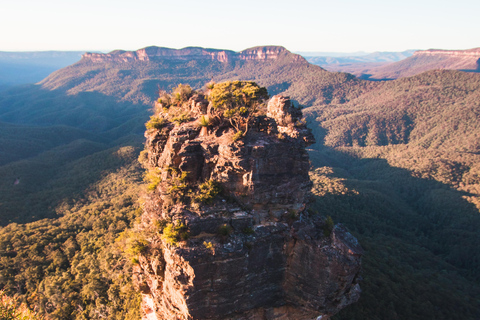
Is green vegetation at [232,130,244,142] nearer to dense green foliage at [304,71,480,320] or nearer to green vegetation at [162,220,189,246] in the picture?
green vegetation at [162,220,189,246]

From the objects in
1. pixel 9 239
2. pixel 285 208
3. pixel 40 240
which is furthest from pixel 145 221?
pixel 9 239

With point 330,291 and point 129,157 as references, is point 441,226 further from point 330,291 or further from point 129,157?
point 129,157

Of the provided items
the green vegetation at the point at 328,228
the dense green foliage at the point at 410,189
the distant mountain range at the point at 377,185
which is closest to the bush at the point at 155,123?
the distant mountain range at the point at 377,185

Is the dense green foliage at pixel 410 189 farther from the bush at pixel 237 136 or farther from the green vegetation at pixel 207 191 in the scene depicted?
the bush at pixel 237 136

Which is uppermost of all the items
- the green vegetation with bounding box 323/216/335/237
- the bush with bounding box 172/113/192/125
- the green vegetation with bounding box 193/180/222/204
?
the bush with bounding box 172/113/192/125

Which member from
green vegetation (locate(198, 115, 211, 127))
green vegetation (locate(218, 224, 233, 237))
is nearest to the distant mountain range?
green vegetation (locate(198, 115, 211, 127))

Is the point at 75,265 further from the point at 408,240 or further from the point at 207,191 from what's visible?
the point at 408,240
